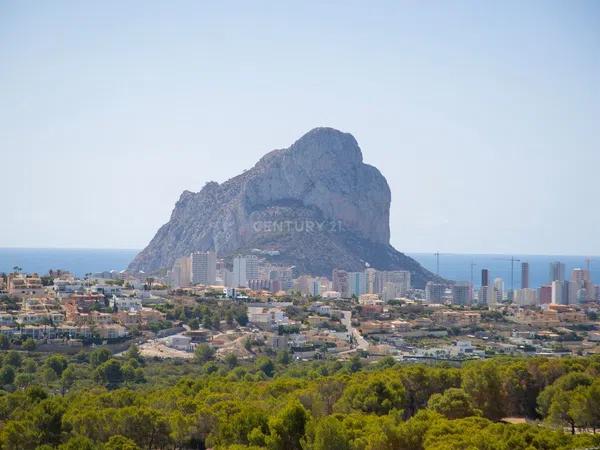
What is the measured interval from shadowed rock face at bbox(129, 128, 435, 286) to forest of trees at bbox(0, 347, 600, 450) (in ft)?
268

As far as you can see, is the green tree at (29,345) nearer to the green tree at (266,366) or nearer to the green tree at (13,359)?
the green tree at (13,359)

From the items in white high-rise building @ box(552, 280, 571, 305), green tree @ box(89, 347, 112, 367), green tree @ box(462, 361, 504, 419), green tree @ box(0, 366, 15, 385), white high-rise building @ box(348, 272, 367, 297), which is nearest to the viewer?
green tree @ box(462, 361, 504, 419)

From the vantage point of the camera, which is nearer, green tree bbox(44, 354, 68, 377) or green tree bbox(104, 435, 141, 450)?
green tree bbox(104, 435, 141, 450)

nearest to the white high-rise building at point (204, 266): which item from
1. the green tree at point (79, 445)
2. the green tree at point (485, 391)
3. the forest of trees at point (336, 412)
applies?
the forest of trees at point (336, 412)

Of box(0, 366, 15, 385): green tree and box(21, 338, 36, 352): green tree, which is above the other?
box(21, 338, 36, 352): green tree

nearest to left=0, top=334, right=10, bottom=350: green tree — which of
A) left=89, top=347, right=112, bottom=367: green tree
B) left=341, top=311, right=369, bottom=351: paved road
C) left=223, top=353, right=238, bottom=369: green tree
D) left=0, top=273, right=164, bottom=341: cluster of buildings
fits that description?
left=0, top=273, right=164, bottom=341: cluster of buildings

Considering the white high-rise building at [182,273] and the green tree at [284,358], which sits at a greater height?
the white high-rise building at [182,273]

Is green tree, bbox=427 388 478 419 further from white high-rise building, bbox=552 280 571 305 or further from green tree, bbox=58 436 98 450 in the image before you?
white high-rise building, bbox=552 280 571 305

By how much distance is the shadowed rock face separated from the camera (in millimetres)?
115938

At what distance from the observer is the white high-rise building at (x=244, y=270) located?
98062mm

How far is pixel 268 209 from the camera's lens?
390ft

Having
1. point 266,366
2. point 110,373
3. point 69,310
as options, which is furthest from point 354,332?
point 110,373

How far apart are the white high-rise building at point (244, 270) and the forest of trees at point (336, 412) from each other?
63252mm

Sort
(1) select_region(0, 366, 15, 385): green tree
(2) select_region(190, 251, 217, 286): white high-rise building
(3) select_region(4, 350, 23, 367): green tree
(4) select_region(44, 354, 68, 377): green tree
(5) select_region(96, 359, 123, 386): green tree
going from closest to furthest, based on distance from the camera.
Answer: (1) select_region(0, 366, 15, 385): green tree < (5) select_region(96, 359, 123, 386): green tree < (4) select_region(44, 354, 68, 377): green tree < (3) select_region(4, 350, 23, 367): green tree < (2) select_region(190, 251, 217, 286): white high-rise building
